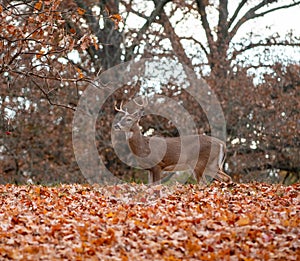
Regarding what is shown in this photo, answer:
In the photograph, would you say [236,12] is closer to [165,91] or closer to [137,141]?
[165,91]

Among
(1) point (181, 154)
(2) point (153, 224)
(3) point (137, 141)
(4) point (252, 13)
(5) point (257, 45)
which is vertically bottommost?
(2) point (153, 224)

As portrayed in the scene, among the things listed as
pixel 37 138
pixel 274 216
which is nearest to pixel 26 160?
pixel 37 138

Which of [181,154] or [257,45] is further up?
[257,45]

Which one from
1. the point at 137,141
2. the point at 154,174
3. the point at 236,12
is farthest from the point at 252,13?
the point at 154,174

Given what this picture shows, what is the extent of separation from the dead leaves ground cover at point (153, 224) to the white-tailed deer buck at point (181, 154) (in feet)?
4.89

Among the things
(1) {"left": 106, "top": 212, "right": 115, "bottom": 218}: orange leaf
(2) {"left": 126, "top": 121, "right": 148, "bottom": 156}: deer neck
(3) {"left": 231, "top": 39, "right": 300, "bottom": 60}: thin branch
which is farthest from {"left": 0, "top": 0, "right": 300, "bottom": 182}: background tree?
(1) {"left": 106, "top": 212, "right": 115, "bottom": 218}: orange leaf

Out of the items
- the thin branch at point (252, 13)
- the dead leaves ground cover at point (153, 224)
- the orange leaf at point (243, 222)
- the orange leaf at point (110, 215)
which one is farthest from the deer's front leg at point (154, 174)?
the thin branch at point (252, 13)

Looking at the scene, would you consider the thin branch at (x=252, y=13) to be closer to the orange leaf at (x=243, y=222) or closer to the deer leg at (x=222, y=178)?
the deer leg at (x=222, y=178)

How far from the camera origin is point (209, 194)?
10422mm

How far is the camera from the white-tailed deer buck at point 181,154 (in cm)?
1242

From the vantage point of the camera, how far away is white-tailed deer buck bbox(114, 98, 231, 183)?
40.8 ft

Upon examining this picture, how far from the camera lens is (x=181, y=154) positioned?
491 inches

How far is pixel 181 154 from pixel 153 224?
4.44m

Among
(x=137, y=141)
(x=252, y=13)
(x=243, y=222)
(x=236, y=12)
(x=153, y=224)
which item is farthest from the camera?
(x=236, y=12)
